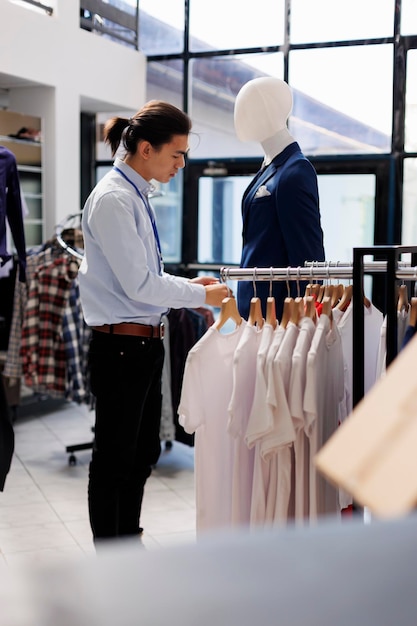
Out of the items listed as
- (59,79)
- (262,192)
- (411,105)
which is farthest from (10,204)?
(411,105)

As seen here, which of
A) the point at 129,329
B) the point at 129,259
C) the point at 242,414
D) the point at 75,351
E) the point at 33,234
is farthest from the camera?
the point at 33,234

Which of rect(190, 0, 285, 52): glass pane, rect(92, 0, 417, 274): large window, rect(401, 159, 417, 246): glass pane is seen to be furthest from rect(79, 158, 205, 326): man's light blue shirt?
rect(190, 0, 285, 52): glass pane

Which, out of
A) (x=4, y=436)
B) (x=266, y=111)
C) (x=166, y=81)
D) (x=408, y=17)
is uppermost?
(x=408, y=17)

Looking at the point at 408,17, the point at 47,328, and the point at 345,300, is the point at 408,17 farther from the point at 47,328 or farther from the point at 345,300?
the point at 345,300

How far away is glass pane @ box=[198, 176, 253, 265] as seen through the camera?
22.0ft

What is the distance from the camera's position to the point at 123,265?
248 centimetres

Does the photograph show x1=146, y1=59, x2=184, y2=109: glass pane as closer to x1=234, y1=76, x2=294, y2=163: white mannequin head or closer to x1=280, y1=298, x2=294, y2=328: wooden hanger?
x1=234, y1=76, x2=294, y2=163: white mannequin head

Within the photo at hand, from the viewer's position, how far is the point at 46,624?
1.36 feet

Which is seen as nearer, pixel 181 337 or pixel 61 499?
pixel 61 499

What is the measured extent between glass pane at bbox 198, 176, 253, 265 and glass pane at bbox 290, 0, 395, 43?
4.05 feet

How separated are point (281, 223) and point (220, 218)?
410 centimetres

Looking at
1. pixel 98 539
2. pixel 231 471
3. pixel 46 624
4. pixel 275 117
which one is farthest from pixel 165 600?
pixel 275 117

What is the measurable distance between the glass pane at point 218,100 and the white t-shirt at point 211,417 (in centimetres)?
473

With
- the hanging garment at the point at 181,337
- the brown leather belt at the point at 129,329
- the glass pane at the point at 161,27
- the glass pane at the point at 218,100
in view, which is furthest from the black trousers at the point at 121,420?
the glass pane at the point at 161,27
